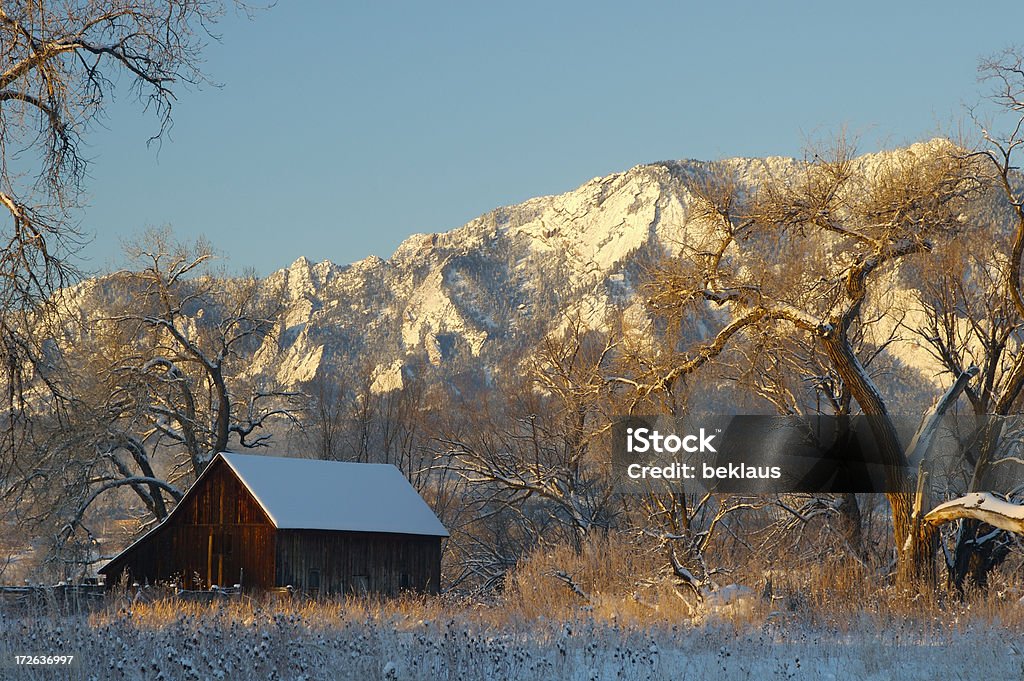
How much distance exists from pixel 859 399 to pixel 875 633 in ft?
22.1

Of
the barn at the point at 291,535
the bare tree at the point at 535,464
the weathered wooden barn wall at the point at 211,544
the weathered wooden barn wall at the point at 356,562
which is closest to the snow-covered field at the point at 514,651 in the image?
the bare tree at the point at 535,464

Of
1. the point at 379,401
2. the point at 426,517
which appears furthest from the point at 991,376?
the point at 379,401

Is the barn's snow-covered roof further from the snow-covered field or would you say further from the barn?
the snow-covered field

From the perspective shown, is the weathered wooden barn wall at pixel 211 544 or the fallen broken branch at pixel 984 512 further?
the weathered wooden barn wall at pixel 211 544

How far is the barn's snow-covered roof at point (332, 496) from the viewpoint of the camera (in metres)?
36.2

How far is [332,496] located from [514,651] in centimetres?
2589

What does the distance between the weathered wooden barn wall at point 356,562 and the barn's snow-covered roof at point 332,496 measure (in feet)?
1.37

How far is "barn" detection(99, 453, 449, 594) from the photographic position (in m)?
35.6

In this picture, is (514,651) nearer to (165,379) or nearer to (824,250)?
(824,250)

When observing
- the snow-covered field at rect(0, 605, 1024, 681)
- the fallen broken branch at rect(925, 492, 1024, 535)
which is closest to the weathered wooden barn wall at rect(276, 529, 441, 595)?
the snow-covered field at rect(0, 605, 1024, 681)

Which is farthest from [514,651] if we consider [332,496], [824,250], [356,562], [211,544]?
[211,544]

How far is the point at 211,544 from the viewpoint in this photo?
123 ft

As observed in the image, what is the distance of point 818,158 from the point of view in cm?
2047

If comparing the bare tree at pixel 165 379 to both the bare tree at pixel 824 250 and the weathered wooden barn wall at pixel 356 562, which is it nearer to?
the weathered wooden barn wall at pixel 356 562
